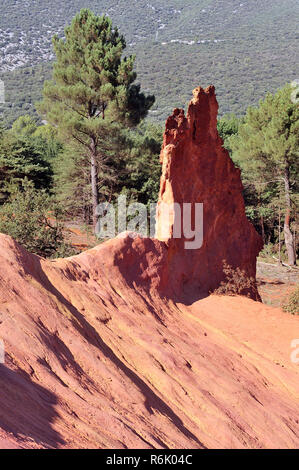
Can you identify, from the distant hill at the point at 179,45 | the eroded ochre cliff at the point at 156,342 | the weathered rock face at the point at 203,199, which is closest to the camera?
the eroded ochre cliff at the point at 156,342

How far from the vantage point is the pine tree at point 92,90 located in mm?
21828

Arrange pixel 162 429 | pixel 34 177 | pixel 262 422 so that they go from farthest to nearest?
pixel 34 177, pixel 262 422, pixel 162 429

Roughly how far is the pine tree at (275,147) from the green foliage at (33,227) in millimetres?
12812

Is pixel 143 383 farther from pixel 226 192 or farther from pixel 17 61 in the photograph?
pixel 17 61

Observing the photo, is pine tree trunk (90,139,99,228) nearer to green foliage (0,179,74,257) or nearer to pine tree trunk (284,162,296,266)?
green foliage (0,179,74,257)

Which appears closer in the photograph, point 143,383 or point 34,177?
point 143,383

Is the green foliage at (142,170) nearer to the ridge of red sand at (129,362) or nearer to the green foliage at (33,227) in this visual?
the green foliage at (33,227)

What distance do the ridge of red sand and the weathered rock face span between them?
87cm

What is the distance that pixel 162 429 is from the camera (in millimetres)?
5527

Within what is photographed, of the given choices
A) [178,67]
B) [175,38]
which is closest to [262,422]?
[178,67]

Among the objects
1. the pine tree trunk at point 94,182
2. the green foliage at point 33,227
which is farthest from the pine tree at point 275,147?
the green foliage at point 33,227

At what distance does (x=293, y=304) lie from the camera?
12.4 m

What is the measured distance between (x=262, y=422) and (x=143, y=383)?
71.3 inches

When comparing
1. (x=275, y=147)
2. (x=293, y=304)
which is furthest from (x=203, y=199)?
(x=275, y=147)
